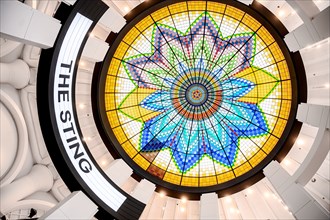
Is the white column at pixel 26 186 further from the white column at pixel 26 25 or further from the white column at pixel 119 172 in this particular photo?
the white column at pixel 26 25

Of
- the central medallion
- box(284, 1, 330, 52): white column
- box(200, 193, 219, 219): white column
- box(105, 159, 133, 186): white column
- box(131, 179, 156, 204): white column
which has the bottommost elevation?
box(200, 193, 219, 219): white column

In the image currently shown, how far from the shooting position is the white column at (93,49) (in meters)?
11.7

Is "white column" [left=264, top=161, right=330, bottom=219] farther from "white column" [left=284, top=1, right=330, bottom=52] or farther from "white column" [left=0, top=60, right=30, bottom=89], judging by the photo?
"white column" [left=0, top=60, right=30, bottom=89]

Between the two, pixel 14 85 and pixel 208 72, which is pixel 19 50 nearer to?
pixel 14 85

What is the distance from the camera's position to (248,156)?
15391 millimetres

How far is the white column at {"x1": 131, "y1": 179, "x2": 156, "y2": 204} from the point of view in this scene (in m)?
13.9

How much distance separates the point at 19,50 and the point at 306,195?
13270 mm

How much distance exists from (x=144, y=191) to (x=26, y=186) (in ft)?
19.4

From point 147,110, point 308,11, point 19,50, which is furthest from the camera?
point 147,110

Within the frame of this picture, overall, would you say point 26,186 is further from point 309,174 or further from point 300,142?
point 300,142

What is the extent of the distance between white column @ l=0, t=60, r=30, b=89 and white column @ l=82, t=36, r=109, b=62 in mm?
2598

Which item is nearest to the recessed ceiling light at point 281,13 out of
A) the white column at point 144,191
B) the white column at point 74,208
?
the white column at point 144,191

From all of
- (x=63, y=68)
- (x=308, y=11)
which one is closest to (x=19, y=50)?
(x=63, y=68)

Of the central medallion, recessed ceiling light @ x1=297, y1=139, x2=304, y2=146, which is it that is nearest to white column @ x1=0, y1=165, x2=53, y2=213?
the central medallion
